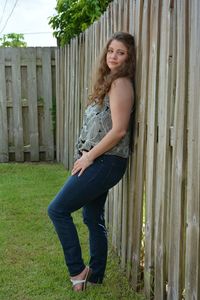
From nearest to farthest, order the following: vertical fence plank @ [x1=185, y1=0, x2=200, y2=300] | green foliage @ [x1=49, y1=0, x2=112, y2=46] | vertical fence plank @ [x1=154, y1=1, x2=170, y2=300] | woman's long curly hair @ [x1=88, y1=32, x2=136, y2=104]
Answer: vertical fence plank @ [x1=185, y1=0, x2=200, y2=300]
vertical fence plank @ [x1=154, y1=1, x2=170, y2=300]
woman's long curly hair @ [x1=88, y1=32, x2=136, y2=104]
green foliage @ [x1=49, y1=0, x2=112, y2=46]

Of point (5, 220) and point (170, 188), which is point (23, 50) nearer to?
point (5, 220)

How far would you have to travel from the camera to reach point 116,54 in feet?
11.6

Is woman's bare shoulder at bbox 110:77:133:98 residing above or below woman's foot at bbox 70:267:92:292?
above

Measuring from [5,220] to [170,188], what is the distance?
2809 mm

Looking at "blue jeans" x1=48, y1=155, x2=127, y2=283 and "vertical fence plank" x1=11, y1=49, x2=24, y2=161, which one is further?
"vertical fence plank" x1=11, y1=49, x2=24, y2=161

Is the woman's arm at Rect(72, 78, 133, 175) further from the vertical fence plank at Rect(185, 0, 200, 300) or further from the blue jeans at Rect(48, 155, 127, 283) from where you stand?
the vertical fence plank at Rect(185, 0, 200, 300)

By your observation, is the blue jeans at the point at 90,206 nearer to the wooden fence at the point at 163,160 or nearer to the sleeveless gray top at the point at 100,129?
the sleeveless gray top at the point at 100,129

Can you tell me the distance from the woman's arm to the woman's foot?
0.78 m

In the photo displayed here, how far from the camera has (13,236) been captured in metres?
4.88

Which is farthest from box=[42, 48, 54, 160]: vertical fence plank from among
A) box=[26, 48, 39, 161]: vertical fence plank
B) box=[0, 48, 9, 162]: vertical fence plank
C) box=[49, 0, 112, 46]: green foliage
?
box=[0, 48, 9, 162]: vertical fence plank

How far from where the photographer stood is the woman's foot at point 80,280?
368 centimetres

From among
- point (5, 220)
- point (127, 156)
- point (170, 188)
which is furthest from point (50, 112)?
point (170, 188)

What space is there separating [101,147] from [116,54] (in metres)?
0.66

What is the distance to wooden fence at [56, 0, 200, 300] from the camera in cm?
261
